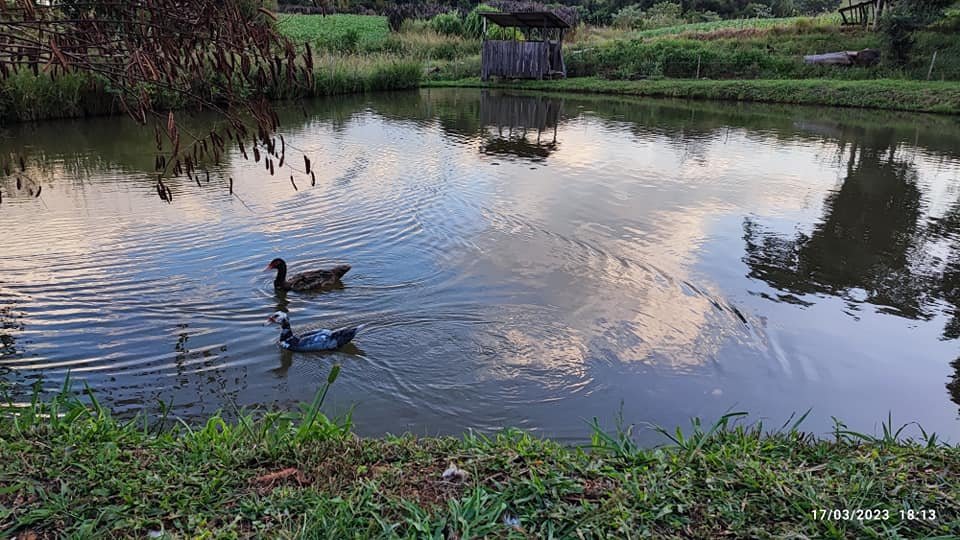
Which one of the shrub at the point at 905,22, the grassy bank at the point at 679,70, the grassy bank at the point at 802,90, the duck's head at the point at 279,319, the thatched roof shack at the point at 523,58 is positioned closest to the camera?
the duck's head at the point at 279,319

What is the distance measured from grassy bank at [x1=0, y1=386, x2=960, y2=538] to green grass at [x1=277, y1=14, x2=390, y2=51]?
28.8 metres

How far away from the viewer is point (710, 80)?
28859 mm

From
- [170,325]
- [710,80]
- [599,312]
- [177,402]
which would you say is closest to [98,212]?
[170,325]

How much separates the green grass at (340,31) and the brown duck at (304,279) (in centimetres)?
2487

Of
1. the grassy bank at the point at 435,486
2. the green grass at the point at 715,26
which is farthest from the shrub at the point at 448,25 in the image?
the grassy bank at the point at 435,486

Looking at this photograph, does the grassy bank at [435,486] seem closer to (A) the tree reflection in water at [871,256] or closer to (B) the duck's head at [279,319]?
(B) the duck's head at [279,319]

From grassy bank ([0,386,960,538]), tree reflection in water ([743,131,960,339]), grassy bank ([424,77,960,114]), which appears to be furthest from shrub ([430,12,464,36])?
grassy bank ([0,386,960,538])

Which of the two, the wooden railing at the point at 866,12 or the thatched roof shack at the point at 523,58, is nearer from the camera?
the wooden railing at the point at 866,12

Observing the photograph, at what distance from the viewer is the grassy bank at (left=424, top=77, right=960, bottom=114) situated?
74.1 feet

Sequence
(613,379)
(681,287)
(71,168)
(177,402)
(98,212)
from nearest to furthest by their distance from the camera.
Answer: (177,402) → (613,379) → (681,287) → (98,212) → (71,168)

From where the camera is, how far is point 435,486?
3020mm

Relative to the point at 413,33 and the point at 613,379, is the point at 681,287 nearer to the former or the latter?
the point at 613,379

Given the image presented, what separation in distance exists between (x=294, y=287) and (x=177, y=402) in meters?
2.21

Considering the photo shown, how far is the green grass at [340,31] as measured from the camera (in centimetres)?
3350
